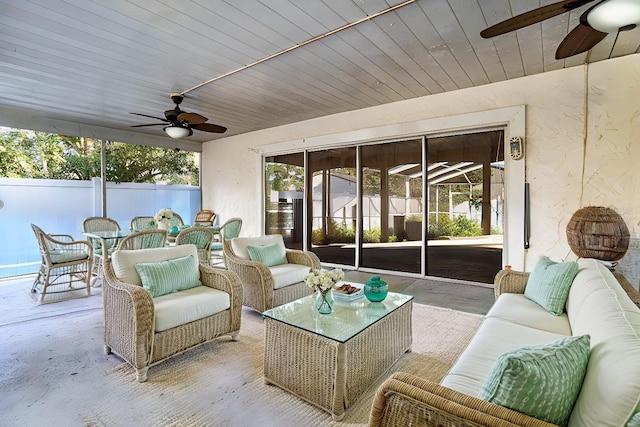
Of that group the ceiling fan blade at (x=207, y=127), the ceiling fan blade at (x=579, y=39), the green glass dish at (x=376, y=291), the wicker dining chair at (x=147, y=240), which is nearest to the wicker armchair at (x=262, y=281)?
the wicker dining chair at (x=147, y=240)

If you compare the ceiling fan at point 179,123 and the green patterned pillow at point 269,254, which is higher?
the ceiling fan at point 179,123

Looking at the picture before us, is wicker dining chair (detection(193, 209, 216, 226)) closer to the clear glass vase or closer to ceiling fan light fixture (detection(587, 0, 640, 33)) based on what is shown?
the clear glass vase

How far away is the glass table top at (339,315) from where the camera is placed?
191cm

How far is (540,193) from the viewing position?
150 inches

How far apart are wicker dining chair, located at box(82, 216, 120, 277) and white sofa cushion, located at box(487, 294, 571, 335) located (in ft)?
15.5

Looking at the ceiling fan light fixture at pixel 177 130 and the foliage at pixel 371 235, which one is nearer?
the ceiling fan light fixture at pixel 177 130

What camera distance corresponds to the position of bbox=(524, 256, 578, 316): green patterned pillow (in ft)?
7.03

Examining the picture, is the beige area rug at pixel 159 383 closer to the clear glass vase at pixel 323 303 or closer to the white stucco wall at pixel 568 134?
the clear glass vase at pixel 323 303

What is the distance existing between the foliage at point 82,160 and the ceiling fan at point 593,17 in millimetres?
6594

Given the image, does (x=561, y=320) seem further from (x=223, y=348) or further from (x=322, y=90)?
(x=322, y=90)

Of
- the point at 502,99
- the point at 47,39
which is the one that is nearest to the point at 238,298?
the point at 47,39

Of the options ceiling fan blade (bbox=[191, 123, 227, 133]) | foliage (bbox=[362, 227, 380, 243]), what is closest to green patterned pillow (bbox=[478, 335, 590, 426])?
ceiling fan blade (bbox=[191, 123, 227, 133])

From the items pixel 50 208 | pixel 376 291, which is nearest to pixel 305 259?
pixel 376 291

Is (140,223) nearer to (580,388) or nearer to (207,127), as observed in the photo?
(207,127)
